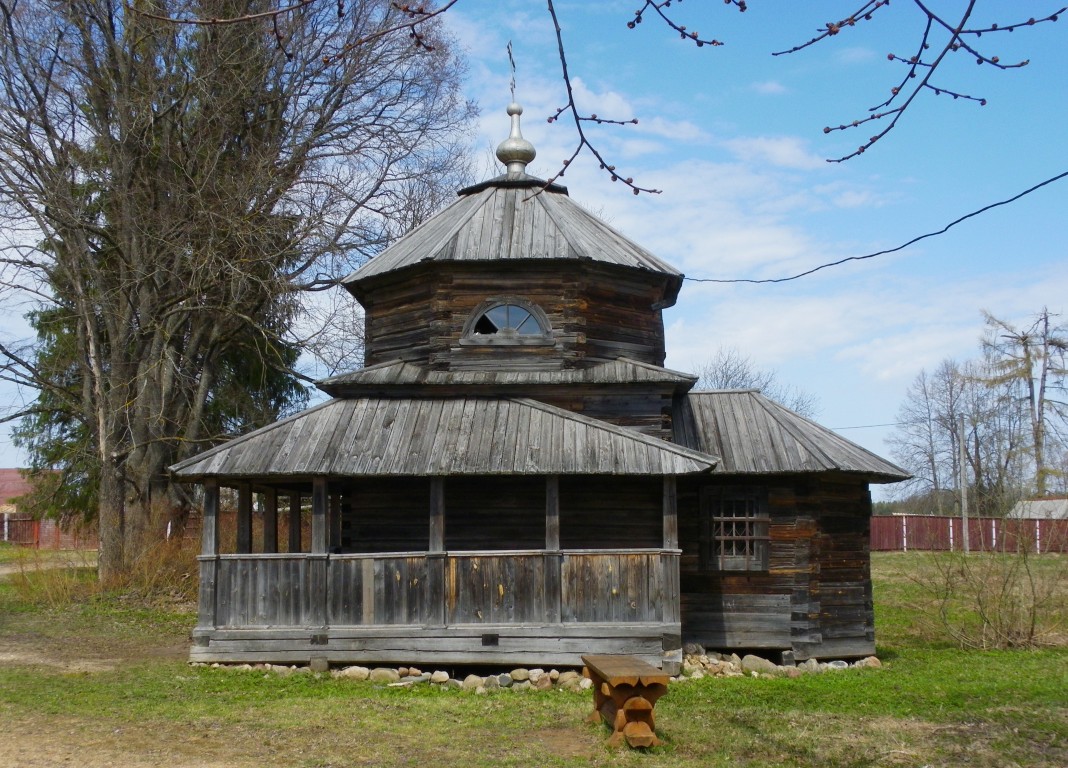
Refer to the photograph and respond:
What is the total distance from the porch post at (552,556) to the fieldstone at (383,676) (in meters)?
2.10

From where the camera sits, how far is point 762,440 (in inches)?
631

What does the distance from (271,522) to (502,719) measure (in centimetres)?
880

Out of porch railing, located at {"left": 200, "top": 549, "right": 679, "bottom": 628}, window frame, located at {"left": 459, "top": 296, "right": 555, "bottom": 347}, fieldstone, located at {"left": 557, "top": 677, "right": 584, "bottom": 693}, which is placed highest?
window frame, located at {"left": 459, "top": 296, "right": 555, "bottom": 347}

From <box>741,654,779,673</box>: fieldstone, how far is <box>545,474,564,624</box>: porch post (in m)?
2.87

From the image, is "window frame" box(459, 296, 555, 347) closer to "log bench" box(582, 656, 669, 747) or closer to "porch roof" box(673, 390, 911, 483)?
"porch roof" box(673, 390, 911, 483)

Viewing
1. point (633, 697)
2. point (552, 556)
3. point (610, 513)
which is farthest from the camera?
point (610, 513)

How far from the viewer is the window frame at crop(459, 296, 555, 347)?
52.7 feet

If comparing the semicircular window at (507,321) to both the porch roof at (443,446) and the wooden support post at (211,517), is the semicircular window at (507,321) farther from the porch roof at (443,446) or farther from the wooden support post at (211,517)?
the wooden support post at (211,517)

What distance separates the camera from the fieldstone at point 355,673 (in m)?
14.1

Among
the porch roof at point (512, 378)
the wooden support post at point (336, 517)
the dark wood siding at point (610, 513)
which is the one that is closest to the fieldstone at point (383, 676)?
the wooden support post at point (336, 517)

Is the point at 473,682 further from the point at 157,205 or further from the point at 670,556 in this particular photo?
the point at 157,205

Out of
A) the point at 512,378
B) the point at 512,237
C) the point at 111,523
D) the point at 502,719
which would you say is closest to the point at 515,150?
the point at 512,237

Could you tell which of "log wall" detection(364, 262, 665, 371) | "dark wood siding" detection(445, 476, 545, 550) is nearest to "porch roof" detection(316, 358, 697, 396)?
"log wall" detection(364, 262, 665, 371)

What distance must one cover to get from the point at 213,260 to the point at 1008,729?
1883 centimetres
